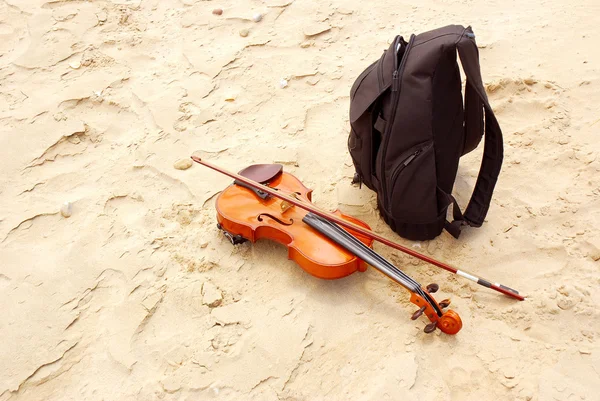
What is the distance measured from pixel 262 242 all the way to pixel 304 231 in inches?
10.1

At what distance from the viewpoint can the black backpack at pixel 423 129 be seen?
1532mm

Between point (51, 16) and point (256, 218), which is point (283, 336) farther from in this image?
point (51, 16)

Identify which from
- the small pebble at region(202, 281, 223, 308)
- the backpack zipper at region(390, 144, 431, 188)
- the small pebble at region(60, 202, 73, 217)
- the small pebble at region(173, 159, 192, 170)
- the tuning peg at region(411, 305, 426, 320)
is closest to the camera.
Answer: the tuning peg at region(411, 305, 426, 320)

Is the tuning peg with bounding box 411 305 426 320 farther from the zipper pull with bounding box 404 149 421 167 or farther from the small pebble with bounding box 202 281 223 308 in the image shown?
the small pebble with bounding box 202 281 223 308

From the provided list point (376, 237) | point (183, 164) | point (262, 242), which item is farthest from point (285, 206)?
point (183, 164)

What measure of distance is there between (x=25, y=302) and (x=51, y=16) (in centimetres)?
218

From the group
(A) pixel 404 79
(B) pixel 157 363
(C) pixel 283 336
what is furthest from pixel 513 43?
(B) pixel 157 363

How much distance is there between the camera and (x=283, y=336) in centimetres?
160

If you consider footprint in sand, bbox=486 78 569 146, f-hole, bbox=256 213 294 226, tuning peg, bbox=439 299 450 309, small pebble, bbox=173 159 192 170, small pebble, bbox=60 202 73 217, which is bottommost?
small pebble, bbox=60 202 73 217

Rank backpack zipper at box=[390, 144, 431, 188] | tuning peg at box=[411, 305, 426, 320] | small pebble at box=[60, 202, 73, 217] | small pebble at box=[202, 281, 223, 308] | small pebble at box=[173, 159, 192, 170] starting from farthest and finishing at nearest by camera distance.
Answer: small pebble at box=[173, 159, 192, 170], small pebble at box=[60, 202, 73, 217], small pebble at box=[202, 281, 223, 308], backpack zipper at box=[390, 144, 431, 188], tuning peg at box=[411, 305, 426, 320]

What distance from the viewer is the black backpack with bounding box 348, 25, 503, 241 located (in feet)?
5.03

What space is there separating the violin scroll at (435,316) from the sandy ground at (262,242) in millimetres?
67

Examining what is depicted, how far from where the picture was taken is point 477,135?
5.61ft

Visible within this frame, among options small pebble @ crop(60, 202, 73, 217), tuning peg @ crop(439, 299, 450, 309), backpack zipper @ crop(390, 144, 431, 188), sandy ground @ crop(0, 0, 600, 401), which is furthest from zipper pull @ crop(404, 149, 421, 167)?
small pebble @ crop(60, 202, 73, 217)
